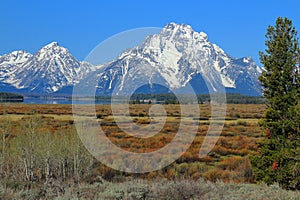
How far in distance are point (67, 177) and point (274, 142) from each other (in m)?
8.49

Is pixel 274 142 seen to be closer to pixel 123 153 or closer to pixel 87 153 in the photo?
pixel 87 153

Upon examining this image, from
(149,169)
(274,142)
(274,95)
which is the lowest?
(149,169)

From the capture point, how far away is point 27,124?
15586mm

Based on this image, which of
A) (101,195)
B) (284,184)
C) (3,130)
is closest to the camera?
(101,195)

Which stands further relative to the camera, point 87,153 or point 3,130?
point 87,153

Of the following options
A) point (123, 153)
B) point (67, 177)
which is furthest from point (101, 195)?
point (123, 153)

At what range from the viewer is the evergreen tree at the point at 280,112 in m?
13.2

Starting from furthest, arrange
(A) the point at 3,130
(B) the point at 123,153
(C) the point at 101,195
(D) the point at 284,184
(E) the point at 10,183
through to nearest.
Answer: (B) the point at 123,153 → (A) the point at 3,130 → (D) the point at 284,184 → (E) the point at 10,183 → (C) the point at 101,195

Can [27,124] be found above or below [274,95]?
below

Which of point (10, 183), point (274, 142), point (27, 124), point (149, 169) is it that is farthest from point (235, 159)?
point (10, 183)

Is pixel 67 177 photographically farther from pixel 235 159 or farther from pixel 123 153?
pixel 235 159

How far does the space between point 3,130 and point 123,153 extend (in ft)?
A: 26.0

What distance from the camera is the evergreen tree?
1321cm

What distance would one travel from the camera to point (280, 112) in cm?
1370
